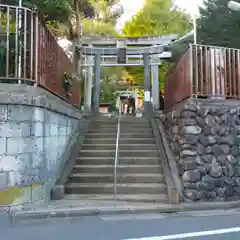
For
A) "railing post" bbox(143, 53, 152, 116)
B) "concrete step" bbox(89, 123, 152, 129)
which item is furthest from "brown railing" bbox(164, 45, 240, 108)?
"railing post" bbox(143, 53, 152, 116)

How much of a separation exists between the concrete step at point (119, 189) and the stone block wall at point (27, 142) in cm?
82

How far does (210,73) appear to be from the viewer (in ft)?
29.8

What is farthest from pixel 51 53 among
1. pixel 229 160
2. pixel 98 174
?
pixel 229 160

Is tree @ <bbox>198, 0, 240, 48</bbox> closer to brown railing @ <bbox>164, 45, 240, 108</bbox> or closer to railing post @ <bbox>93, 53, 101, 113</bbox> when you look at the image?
railing post @ <bbox>93, 53, 101, 113</bbox>

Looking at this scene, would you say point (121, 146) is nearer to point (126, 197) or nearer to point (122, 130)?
point (122, 130)

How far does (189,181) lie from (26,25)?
16.7 feet

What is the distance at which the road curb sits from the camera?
6.46 meters

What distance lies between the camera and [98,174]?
29.5ft

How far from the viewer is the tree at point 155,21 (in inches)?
1076

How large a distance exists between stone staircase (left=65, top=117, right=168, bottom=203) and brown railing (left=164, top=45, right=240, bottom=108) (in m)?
2.07

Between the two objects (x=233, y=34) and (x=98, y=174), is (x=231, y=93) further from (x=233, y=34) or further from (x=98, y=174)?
(x=233, y=34)

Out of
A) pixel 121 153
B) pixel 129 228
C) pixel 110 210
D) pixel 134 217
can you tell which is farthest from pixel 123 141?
pixel 129 228

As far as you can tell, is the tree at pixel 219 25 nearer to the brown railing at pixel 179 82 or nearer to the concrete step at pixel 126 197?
the brown railing at pixel 179 82

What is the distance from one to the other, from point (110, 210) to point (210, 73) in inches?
178
